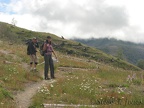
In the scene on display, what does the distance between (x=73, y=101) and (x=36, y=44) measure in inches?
439

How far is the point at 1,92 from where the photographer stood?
1205cm

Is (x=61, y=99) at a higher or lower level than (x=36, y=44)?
lower

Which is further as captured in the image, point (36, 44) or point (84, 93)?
point (36, 44)

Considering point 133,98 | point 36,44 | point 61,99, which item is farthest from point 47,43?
point 133,98

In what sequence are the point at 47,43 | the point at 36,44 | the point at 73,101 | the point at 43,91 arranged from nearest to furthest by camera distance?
1. the point at 73,101
2. the point at 43,91
3. the point at 47,43
4. the point at 36,44

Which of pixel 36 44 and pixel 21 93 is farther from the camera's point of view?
pixel 36 44

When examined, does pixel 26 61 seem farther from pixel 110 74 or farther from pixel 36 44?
pixel 110 74

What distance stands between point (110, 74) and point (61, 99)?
43.7ft

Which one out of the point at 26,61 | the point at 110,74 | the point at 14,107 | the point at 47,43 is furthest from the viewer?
the point at 26,61

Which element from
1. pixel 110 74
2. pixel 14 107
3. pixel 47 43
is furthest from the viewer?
pixel 110 74

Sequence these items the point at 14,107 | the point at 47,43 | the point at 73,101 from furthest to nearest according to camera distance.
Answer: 1. the point at 47,43
2. the point at 73,101
3. the point at 14,107

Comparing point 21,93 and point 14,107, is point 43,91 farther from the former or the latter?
point 14,107

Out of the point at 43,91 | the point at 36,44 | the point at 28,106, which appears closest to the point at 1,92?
the point at 28,106

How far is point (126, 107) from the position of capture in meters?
10.7
